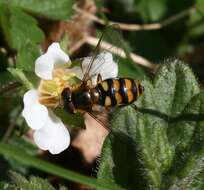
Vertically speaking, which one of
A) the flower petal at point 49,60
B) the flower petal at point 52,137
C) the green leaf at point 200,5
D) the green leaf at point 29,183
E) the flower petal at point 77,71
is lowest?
the green leaf at point 29,183

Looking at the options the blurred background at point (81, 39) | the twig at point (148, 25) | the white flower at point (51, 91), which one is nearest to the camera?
the white flower at point (51, 91)

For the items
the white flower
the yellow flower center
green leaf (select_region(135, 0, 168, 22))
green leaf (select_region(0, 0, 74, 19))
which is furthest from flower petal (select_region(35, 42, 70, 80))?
green leaf (select_region(135, 0, 168, 22))

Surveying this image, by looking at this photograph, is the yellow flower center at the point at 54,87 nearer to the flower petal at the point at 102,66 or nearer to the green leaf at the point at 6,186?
the flower petal at the point at 102,66

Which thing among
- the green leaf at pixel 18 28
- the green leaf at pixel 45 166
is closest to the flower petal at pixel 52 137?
the green leaf at pixel 45 166

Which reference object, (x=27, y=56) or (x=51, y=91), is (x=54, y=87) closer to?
(x=51, y=91)

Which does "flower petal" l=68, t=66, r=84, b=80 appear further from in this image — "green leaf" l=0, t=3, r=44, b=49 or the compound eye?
"green leaf" l=0, t=3, r=44, b=49

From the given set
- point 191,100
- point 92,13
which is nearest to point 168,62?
point 191,100

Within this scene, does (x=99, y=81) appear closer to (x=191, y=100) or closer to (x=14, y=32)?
(x=191, y=100)
